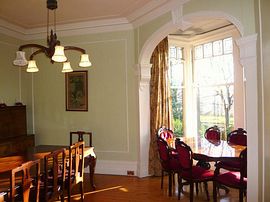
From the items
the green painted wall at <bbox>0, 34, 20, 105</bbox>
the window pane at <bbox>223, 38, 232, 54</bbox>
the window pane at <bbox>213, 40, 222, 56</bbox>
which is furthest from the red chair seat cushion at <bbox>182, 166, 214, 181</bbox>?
the green painted wall at <bbox>0, 34, 20, 105</bbox>

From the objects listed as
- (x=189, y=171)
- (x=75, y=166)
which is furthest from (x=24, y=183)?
(x=189, y=171)

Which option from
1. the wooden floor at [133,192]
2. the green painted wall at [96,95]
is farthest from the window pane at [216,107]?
the green painted wall at [96,95]

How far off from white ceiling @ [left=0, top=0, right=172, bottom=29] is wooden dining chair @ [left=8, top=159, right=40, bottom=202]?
9.88ft

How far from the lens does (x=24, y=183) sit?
271cm

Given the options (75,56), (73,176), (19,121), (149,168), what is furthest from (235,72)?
(19,121)

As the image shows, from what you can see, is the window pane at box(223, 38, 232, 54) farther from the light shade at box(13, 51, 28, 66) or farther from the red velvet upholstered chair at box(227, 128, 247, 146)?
the light shade at box(13, 51, 28, 66)

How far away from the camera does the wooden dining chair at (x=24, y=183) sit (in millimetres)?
2559

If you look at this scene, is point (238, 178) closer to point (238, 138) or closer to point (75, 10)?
point (238, 138)

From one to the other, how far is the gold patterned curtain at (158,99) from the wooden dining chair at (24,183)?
2.85m

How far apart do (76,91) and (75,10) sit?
1.77 m

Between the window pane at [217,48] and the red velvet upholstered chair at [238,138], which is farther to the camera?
the window pane at [217,48]

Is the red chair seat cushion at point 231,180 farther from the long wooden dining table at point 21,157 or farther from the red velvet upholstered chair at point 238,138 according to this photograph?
the long wooden dining table at point 21,157

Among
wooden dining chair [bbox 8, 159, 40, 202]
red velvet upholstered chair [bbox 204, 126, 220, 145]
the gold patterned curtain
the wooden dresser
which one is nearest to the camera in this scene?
wooden dining chair [bbox 8, 159, 40, 202]

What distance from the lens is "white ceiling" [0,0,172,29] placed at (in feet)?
15.7
